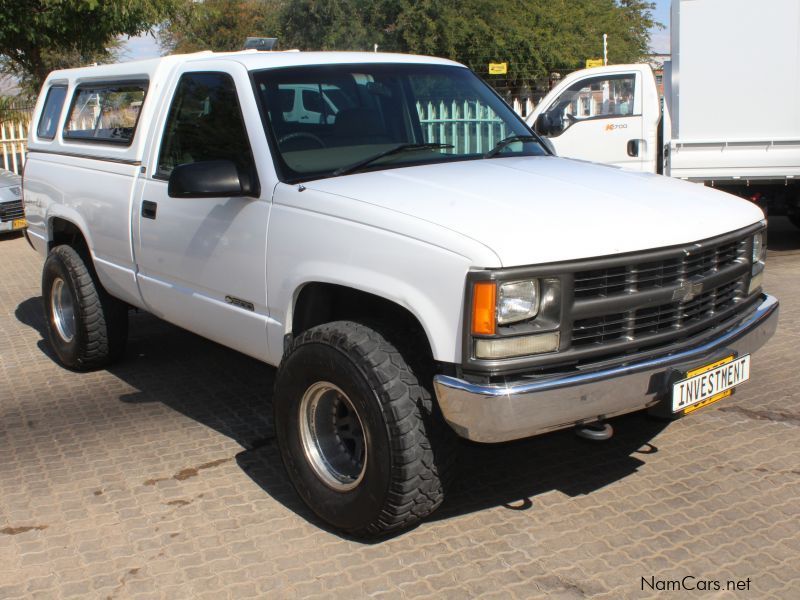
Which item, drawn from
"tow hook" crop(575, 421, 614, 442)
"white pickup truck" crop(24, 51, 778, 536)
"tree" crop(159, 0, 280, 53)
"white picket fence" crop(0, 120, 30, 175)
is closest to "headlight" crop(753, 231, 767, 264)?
"white pickup truck" crop(24, 51, 778, 536)

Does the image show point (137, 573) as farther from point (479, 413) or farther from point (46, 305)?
point (46, 305)

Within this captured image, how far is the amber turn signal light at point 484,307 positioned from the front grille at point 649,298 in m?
0.33

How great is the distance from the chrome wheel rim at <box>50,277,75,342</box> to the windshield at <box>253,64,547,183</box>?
2.77 meters

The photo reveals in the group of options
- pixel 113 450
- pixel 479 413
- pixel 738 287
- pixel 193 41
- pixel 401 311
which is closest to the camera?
pixel 479 413

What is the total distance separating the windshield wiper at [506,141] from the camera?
451cm

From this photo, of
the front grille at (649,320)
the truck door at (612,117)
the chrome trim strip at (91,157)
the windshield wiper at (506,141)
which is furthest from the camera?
the truck door at (612,117)

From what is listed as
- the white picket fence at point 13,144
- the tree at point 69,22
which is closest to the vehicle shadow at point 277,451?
the tree at point 69,22

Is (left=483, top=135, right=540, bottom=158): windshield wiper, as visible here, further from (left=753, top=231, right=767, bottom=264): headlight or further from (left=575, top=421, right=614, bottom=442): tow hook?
(left=575, top=421, right=614, bottom=442): tow hook

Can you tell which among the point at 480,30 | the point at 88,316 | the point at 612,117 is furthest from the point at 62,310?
the point at 480,30

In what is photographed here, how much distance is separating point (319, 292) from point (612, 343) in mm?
1268

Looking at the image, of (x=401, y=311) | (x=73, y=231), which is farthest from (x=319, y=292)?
(x=73, y=231)

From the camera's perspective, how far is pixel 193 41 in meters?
49.2

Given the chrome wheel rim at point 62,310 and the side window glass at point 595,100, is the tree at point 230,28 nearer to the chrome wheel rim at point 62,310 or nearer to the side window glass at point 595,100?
the side window glass at point 595,100

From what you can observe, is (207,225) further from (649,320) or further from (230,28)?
(230,28)
